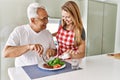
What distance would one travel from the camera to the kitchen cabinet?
281 cm

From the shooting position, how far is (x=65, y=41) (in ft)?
5.73

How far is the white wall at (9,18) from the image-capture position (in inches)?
68.2

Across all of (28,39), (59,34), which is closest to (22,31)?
(28,39)

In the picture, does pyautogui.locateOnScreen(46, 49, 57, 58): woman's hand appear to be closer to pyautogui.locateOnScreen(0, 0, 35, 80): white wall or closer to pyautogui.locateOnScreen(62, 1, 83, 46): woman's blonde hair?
pyautogui.locateOnScreen(62, 1, 83, 46): woman's blonde hair

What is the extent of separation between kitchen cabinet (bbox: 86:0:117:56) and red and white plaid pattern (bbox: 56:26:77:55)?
48.9 inches

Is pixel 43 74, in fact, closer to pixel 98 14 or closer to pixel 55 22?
pixel 55 22

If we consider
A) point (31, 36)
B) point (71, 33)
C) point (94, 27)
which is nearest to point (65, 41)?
point (71, 33)

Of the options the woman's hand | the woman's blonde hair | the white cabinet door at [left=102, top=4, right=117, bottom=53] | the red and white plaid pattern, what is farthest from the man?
the white cabinet door at [left=102, top=4, right=117, bottom=53]

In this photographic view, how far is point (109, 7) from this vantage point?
2803 mm

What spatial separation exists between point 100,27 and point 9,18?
5.96 ft

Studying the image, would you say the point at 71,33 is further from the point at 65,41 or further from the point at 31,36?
the point at 31,36

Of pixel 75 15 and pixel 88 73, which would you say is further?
pixel 75 15

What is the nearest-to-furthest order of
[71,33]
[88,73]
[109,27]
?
[88,73] < [71,33] < [109,27]

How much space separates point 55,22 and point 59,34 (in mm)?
745
